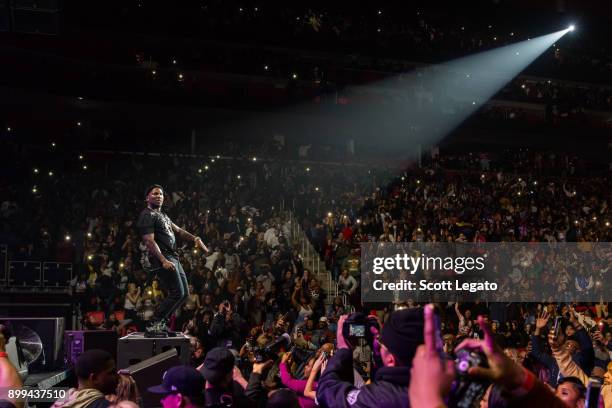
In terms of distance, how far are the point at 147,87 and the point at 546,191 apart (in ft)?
41.4

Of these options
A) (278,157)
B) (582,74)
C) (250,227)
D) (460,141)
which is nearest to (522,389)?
(250,227)

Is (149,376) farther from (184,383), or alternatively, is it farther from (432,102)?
(432,102)

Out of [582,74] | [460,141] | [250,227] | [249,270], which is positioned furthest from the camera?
[582,74]

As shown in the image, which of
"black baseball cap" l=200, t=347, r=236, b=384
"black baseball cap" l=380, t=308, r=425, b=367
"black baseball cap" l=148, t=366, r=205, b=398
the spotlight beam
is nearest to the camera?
Answer: "black baseball cap" l=380, t=308, r=425, b=367

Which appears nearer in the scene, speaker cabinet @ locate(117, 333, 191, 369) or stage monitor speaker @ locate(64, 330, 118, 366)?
speaker cabinet @ locate(117, 333, 191, 369)

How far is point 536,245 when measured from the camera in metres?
15.2

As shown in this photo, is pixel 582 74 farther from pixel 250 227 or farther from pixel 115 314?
pixel 115 314

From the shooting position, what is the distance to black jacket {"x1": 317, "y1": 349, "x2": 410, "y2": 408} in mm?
2287

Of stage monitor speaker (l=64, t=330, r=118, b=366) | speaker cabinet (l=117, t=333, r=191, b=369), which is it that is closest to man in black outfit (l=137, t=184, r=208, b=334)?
stage monitor speaker (l=64, t=330, r=118, b=366)

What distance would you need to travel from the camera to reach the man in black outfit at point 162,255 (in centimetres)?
629

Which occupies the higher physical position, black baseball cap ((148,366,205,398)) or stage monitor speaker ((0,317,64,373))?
black baseball cap ((148,366,205,398))

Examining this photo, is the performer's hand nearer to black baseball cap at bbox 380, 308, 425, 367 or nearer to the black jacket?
the black jacket

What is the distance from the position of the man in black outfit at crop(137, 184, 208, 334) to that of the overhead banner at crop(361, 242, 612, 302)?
22.9ft

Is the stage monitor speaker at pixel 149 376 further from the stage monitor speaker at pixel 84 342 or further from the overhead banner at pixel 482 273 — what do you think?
the overhead banner at pixel 482 273
